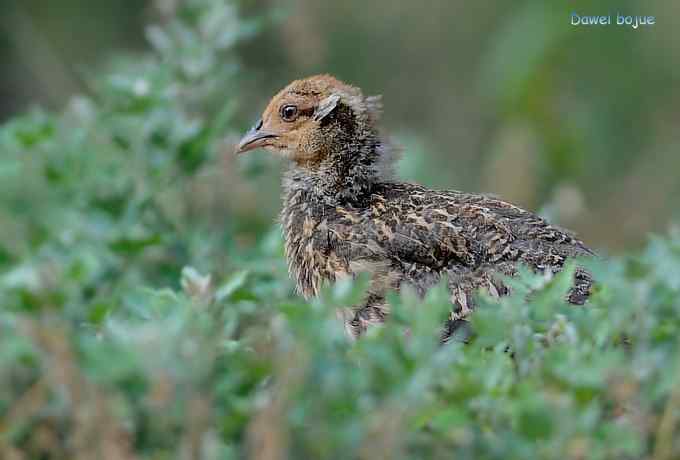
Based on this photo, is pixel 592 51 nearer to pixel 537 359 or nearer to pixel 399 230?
pixel 399 230

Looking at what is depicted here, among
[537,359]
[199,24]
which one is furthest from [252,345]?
[199,24]

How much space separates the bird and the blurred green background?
1.57 metres

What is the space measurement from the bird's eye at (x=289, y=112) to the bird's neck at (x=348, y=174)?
0.90 feet

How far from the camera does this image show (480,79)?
10078mm

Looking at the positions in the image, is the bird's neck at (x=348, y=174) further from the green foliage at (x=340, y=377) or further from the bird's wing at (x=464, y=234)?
the green foliage at (x=340, y=377)

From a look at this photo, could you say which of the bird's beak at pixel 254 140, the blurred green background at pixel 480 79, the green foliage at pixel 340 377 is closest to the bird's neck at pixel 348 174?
the bird's beak at pixel 254 140

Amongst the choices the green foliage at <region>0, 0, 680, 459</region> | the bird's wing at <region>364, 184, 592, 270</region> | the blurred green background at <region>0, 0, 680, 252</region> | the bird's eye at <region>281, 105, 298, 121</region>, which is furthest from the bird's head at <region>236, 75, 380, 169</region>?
the green foliage at <region>0, 0, 680, 459</region>

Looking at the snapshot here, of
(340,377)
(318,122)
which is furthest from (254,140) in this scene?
(340,377)

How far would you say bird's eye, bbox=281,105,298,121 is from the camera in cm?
548

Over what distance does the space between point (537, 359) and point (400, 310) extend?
45 cm

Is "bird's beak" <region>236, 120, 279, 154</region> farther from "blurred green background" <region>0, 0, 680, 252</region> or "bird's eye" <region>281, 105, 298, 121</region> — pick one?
"blurred green background" <region>0, 0, 680, 252</region>

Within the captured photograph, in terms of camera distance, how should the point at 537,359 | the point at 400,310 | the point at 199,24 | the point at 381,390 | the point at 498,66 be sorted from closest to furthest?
the point at 381,390
the point at 400,310
the point at 537,359
the point at 199,24
the point at 498,66

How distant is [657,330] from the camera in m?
2.97

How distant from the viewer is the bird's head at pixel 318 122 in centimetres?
532
